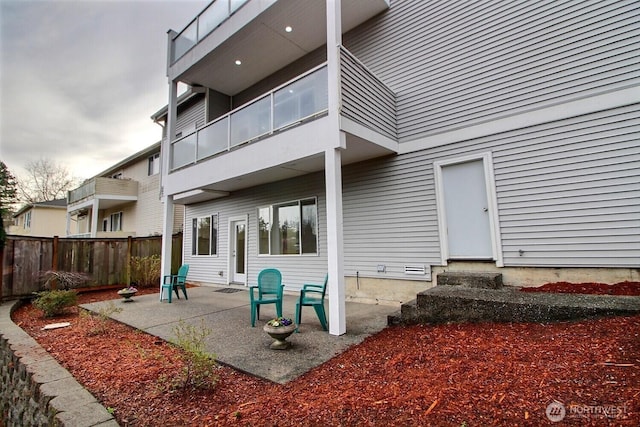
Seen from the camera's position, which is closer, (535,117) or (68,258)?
(535,117)

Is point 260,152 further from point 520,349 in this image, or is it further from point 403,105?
point 520,349

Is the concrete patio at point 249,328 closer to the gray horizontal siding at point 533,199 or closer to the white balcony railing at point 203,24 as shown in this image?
the gray horizontal siding at point 533,199

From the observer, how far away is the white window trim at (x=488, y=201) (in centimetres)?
532

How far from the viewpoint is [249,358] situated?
3.62m

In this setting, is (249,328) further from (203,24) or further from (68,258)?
(203,24)

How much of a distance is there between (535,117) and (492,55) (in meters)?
1.51

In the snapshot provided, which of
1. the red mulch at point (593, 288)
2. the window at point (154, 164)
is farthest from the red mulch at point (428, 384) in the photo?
the window at point (154, 164)

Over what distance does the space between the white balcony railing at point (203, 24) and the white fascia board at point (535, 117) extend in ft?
18.2

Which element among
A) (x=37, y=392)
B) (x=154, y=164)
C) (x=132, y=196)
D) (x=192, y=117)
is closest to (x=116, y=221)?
(x=132, y=196)

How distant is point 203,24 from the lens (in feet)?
27.0

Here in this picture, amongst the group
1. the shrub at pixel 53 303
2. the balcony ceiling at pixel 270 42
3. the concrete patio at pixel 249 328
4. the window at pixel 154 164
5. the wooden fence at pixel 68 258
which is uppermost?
the balcony ceiling at pixel 270 42

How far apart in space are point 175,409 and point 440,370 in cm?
243

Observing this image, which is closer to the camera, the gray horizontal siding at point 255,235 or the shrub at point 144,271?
the gray horizontal siding at point 255,235

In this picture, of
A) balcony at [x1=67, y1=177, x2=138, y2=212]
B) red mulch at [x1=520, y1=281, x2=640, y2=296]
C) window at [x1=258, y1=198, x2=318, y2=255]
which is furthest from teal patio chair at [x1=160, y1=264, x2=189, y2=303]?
balcony at [x1=67, y1=177, x2=138, y2=212]
